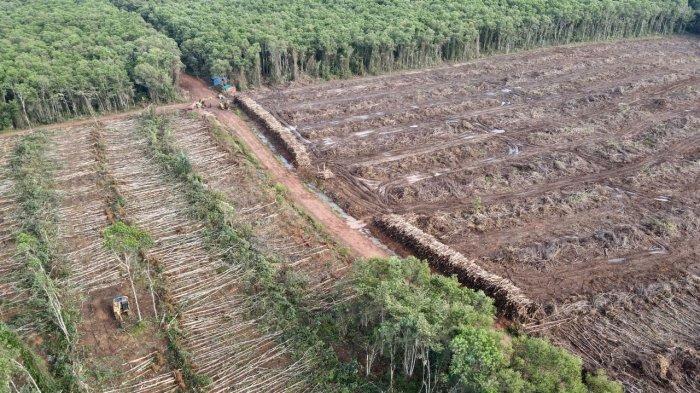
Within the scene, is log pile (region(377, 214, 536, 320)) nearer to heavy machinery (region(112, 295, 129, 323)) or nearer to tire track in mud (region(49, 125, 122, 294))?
heavy machinery (region(112, 295, 129, 323))

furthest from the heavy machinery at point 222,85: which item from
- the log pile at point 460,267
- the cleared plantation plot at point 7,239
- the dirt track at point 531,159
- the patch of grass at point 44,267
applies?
the log pile at point 460,267

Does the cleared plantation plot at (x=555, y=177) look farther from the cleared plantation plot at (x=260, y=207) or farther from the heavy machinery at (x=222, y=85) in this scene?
the cleared plantation plot at (x=260, y=207)

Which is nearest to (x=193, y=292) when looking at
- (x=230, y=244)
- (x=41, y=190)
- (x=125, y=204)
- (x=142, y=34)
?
(x=230, y=244)

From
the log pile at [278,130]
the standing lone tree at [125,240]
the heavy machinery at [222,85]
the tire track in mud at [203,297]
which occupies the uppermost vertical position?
the standing lone tree at [125,240]

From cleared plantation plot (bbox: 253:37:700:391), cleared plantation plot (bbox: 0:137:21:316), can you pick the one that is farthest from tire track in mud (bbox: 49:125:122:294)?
cleared plantation plot (bbox: 253:37:700:391)

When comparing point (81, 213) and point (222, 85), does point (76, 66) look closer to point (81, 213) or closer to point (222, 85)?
point (222, 85)

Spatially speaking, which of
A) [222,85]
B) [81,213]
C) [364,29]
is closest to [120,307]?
[81,213]
